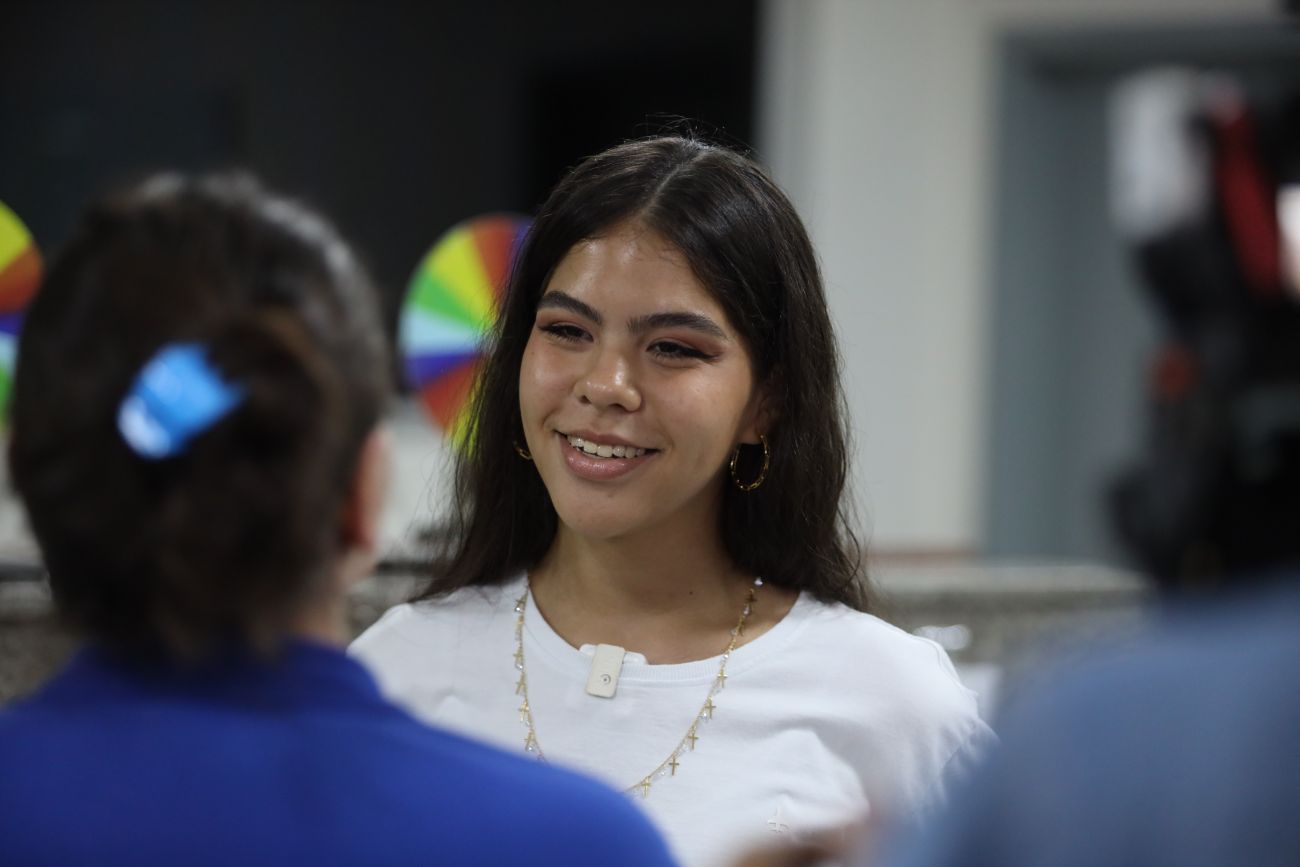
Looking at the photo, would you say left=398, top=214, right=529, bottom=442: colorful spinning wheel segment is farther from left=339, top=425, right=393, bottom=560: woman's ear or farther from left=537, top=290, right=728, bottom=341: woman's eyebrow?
left=339, top=425, right=393, bottom=560: woman's ear

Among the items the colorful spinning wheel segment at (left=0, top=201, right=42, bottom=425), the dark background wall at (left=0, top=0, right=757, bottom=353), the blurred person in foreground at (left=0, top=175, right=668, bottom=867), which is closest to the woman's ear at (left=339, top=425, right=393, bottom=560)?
the blurred person in foreground at (left=0, top=175, right=668, bottom=867)

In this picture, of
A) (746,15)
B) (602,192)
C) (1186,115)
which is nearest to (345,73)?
(746,15)

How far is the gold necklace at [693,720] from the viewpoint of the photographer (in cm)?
163

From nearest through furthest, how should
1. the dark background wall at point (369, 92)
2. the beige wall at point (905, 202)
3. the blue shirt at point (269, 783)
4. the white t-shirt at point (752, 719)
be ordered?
the blue shirt at point (269, 783) < the white t-shirt at point (752, 719) < the dark background wall at point (369, 92) < the beige wall at point (905, 202)

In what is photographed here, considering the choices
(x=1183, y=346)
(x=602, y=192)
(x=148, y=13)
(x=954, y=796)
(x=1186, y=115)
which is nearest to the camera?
(x=954, y=796)

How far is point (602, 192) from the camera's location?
1.73 metres

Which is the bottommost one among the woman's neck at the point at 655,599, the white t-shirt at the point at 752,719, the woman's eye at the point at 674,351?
the white t-shirt at the point at 752,719

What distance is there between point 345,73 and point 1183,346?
394 cm

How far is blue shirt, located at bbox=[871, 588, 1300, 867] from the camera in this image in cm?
57

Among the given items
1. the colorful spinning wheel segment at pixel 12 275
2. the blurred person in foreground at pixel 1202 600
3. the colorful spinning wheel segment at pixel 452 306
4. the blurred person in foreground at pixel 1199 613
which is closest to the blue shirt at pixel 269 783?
the blurred person in foreground at pixel 1199 613

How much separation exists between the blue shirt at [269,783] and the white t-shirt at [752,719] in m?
0.64

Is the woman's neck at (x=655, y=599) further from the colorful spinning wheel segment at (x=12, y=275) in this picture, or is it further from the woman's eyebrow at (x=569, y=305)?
the colorful spinning wheel segment at (x=12, y=275)

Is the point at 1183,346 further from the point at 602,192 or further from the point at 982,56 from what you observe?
the point at 982,56

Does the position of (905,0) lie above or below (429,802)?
above
